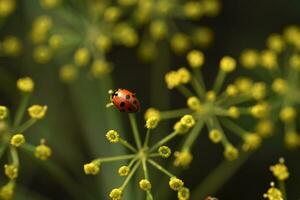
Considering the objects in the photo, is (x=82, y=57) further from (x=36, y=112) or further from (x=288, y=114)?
(x=288, y=114)

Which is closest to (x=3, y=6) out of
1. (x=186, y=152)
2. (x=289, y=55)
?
(x=186, y=152)

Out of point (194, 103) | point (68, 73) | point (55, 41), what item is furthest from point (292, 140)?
point (55, 41)

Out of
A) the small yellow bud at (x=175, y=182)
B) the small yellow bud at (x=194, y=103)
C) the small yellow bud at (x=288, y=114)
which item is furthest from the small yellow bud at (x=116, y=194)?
the small yellow bud at (x=288, y=114)

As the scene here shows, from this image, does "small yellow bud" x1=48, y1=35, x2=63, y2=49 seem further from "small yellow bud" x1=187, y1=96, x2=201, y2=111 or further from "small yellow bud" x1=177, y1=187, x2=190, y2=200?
"small yellow bud" x1=177, y1=187, x2=190, y2=200

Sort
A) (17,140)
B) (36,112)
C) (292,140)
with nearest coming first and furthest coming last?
(17,140)
(36,112)
(292,140)

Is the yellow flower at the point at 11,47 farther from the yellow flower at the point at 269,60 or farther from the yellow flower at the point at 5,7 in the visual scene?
the yellow flower at the point at 269,60
